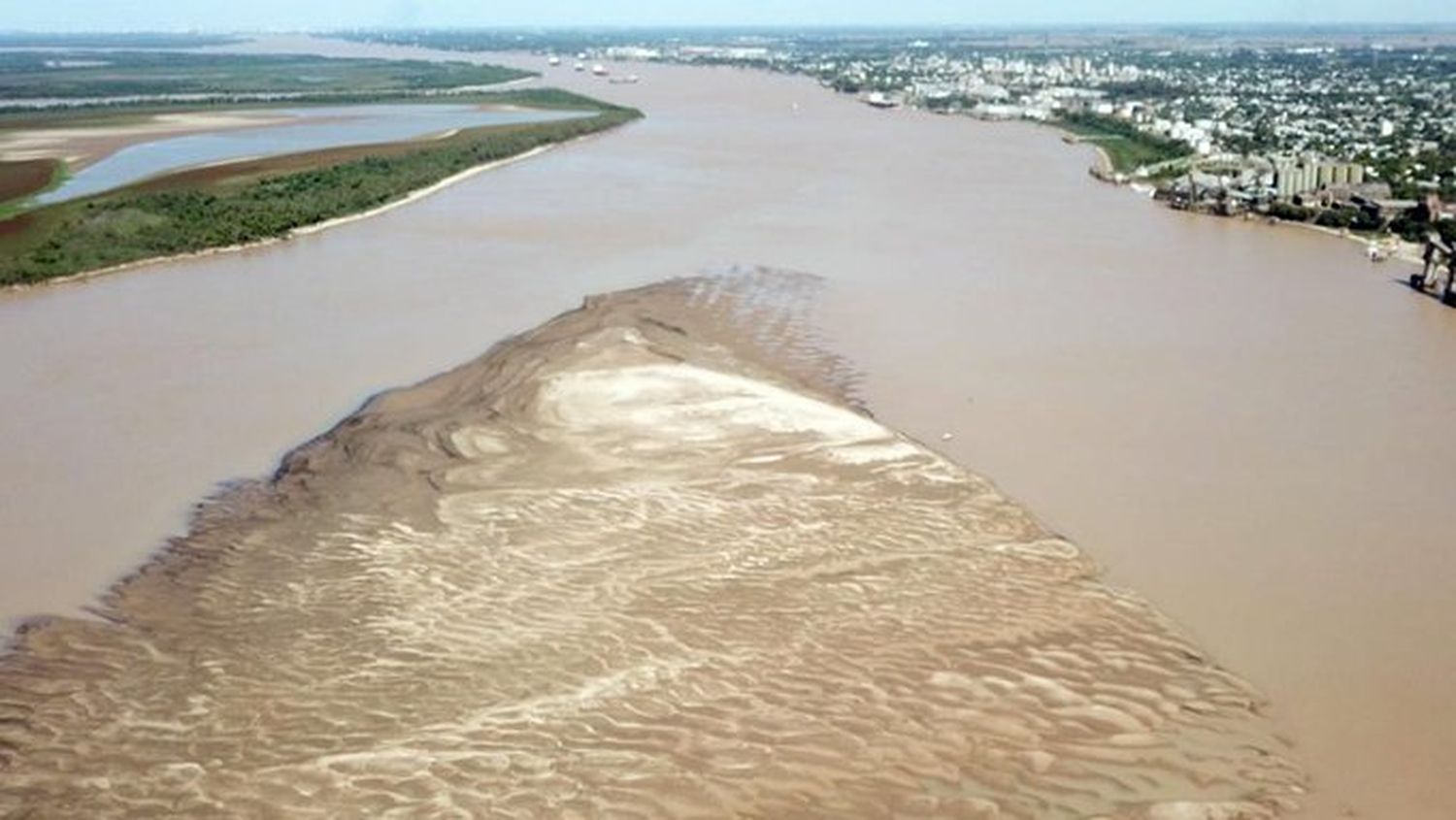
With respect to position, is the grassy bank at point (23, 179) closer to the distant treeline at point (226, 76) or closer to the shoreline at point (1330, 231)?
the shoreline at point (1330, 231)

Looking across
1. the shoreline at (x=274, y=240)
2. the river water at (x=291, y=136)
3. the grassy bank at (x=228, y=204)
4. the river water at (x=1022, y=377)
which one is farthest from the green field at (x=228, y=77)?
the river water at (x=1022, y=377)

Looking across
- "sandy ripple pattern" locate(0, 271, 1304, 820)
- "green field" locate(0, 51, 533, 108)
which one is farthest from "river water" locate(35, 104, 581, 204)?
"sandy ripple pattern" locate(0, 271, 1304, 820)

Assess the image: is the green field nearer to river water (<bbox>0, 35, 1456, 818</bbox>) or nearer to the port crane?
river water (<bbox>0, 35, 1456, 818</bbox>)

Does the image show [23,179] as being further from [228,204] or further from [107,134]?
[107,134]

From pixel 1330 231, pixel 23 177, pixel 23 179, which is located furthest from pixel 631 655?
pixel 23 177

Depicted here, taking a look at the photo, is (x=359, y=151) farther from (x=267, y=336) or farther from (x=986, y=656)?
(x=986, y=656)

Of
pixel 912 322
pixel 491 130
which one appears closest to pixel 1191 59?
pixel 491 130
